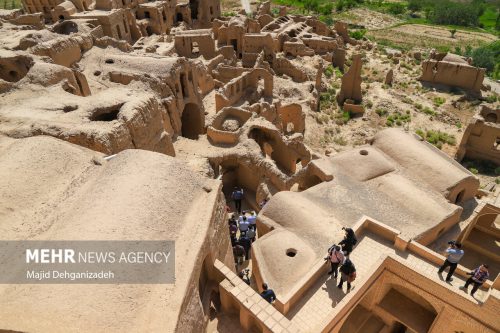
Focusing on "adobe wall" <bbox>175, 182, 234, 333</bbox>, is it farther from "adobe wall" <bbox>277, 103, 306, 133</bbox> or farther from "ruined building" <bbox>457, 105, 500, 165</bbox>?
"ruined building" <bbox>457, 105, 500, 165</bbox>

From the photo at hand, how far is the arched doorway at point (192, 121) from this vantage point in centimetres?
2103

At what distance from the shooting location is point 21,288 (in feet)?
21.7

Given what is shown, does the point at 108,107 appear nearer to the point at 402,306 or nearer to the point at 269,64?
the point at 402,306

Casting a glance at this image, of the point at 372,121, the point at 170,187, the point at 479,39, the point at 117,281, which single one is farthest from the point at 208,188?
the point at 479,39

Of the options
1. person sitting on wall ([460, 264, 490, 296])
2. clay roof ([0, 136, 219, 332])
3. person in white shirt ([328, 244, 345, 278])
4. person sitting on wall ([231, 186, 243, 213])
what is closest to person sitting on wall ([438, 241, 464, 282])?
person sitting on wall ([460, 264, 490, 296])

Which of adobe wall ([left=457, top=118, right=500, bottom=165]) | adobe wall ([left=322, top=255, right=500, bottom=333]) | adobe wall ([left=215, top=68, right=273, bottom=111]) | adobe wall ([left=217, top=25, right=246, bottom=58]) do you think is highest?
adobe wall ([left=217, top=25, right=246, bottom=58])

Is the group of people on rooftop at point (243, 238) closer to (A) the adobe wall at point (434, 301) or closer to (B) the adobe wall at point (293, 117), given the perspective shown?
(A) the adobe wall at point (434, 301)

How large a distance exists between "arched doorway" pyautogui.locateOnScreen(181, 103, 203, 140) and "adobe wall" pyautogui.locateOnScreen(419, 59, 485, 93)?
27.3 metres

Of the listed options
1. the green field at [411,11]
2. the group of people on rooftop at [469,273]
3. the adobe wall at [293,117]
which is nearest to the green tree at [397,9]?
the green field at [411,11]

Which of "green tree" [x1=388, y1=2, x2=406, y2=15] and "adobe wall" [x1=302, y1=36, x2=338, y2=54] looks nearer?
"adobe wall" [x1=302, y1=36, x2=338, y2=54]

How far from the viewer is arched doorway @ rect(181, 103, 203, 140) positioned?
2103 centimetres

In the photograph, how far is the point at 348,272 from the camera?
32.7ft

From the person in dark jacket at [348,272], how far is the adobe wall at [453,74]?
32894 mm

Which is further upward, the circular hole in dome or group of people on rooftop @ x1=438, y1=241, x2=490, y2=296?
group of people on rooftop @ x1=438, y1=241, x2=490, y2=296
